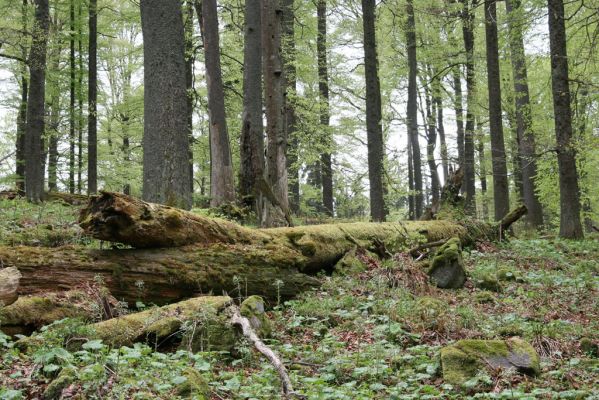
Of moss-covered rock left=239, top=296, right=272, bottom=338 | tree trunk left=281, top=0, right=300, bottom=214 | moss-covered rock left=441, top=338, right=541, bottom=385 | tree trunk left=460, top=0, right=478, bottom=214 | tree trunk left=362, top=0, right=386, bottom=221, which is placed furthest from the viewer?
tree trunk left=460, top=0, right=478, bottom=214

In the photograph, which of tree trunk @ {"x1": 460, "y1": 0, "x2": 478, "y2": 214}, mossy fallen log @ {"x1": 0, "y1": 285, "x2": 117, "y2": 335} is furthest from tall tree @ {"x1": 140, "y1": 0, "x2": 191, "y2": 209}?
tree trunk @ {"x1": 460, "y1": 0, "x2": 478, "y2": 214}

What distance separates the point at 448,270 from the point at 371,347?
3.53m

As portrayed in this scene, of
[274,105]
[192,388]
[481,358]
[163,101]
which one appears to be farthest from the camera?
[274,105]

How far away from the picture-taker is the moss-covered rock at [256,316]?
536 centimetres

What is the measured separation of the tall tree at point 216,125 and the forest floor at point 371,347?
5339 millimetres

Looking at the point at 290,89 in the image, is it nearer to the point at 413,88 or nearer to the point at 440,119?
the point at 413,88

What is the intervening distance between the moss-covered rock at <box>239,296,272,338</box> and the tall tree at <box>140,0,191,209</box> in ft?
Result: 11.9

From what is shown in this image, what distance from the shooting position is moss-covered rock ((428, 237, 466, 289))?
7.81 metres

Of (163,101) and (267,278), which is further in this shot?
(163,101)

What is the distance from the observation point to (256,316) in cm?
545

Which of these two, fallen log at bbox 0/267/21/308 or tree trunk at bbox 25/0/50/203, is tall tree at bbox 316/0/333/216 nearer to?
tree trunk at bbox 25/0/50/203

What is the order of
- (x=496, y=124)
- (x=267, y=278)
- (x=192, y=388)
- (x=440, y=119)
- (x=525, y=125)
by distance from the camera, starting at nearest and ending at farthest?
(x=192, y=388), (x=267, y=278), (x=496, y=124), (x=525, y=125), (x=440, y=119)

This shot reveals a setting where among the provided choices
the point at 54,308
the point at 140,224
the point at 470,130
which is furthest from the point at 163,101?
the point at 470,130

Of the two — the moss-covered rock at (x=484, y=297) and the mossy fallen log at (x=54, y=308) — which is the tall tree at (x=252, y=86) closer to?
the moss-covered rock at (x=484, y=297)
